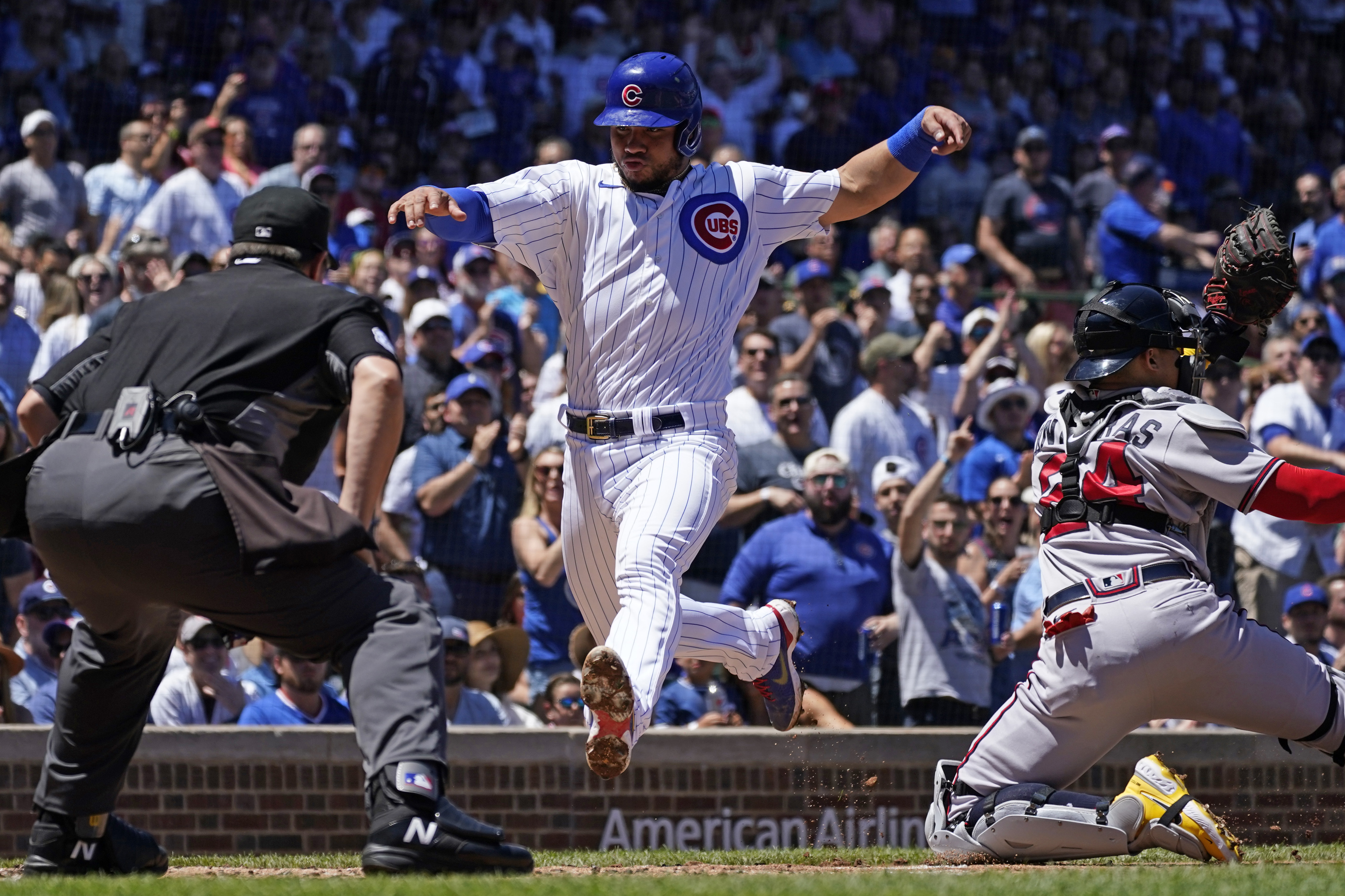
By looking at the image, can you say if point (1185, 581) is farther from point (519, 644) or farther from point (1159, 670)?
point (519, 644)

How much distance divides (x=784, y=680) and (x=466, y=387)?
3.55m

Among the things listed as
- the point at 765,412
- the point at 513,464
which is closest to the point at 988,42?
the point at 765,412

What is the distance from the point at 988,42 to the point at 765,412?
7.19 m

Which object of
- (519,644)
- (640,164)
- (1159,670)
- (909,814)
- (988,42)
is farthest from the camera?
(988,42)

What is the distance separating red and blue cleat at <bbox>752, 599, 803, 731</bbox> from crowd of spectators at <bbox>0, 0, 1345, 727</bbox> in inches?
68.2

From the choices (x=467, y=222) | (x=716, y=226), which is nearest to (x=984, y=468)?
(x=716, y=226)

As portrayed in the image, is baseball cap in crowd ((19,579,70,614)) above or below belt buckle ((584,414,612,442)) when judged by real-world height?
below

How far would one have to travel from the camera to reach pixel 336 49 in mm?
13297

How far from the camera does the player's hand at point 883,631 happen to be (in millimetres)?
7992

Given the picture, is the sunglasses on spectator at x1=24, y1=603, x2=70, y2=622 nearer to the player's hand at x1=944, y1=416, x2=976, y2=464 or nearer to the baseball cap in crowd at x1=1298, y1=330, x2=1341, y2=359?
the player's hand at x1=944, y1=416, x2=976, y2=464

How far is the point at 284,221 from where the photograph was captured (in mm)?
4332

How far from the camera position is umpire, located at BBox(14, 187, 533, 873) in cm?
391

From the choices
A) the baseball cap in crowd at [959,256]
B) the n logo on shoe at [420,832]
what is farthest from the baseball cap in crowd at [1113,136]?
the n logo on shoe at [420,832]

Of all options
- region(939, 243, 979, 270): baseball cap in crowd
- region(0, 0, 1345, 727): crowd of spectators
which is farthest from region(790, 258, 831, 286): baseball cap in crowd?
region(939, 243, 979, 270): baseball cap in crowd
